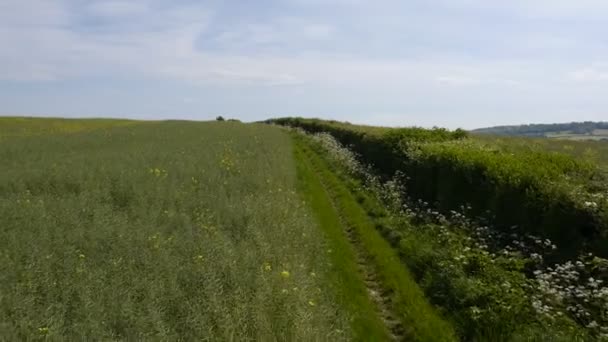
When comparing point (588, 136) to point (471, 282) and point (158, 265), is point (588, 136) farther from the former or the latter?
point (158, 265)

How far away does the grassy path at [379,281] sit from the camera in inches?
315

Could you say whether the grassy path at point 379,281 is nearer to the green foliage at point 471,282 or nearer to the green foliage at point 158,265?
the green foliage at point 471,282

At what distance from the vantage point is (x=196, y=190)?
1291cm

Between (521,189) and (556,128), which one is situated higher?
(556,128)

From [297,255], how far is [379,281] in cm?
224

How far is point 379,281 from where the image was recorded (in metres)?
10.0

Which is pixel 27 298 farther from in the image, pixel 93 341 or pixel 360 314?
pixel 360 314

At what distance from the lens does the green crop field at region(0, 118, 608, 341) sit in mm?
5723

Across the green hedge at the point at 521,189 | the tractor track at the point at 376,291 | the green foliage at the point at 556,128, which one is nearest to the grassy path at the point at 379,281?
the tractor track at the point at 376,291

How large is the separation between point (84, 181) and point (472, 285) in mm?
9166

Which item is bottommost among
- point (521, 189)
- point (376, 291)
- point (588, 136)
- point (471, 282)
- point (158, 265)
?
point (376, 291)

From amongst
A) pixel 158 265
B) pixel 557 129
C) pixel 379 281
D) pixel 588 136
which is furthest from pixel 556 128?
pixel 158 265

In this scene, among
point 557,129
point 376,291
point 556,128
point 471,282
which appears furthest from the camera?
point 556,128

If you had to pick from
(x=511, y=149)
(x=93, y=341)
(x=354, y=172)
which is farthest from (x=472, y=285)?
(x=354, y=172)
